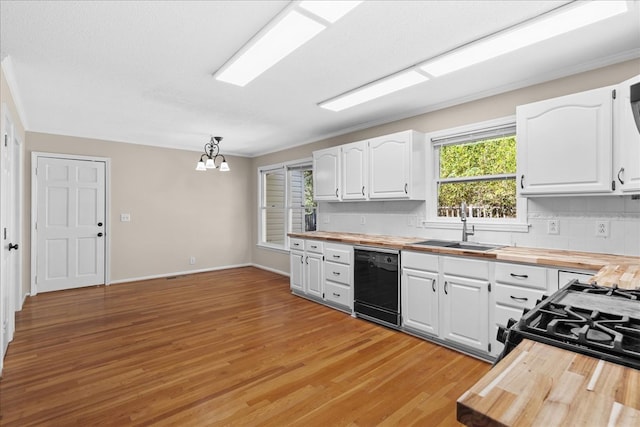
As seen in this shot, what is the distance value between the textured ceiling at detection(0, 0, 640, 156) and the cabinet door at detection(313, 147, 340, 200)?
1.92ft

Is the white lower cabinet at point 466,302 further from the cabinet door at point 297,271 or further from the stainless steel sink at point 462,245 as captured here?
the cabinet door at point 297,271

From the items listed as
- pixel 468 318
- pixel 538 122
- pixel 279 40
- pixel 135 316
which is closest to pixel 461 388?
pixel 468 318

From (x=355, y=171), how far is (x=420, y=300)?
6.03 ft

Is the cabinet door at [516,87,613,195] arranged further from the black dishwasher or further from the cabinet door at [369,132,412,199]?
the black dishwasher

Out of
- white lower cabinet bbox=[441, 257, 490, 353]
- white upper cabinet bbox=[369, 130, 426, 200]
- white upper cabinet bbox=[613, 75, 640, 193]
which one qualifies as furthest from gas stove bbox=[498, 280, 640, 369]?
white upper cabinet bbox=[369, 130, 426, 200]

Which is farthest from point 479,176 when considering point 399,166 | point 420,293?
point 420,293

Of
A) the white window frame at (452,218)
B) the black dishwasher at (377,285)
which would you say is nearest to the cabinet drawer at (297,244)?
the black dishwasher at (377,285)

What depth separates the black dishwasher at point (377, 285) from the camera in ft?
11.1

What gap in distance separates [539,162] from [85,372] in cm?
395

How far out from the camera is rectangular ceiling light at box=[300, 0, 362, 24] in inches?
72.5

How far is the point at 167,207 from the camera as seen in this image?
238 inches

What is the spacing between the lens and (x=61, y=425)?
1.95 meters

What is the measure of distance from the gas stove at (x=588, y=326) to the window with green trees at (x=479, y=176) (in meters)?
2.10

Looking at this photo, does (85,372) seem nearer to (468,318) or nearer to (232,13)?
(232,13)
